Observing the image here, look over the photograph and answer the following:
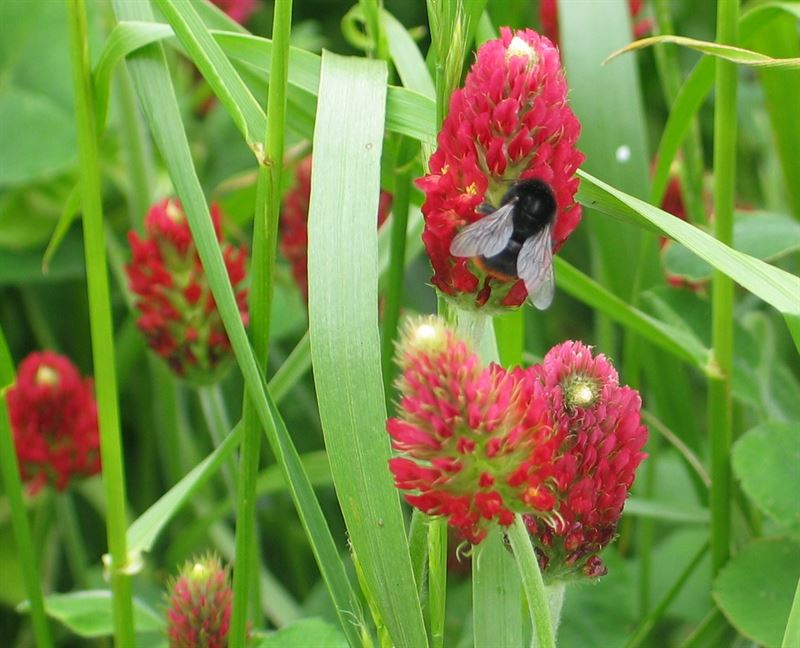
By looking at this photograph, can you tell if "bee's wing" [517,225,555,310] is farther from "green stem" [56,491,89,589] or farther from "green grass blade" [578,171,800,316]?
"green stem" [56,491,89,589]

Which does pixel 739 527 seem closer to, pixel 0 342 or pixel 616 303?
pixel 616 303

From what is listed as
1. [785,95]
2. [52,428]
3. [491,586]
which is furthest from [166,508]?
[785,95]

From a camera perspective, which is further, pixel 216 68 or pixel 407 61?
pixel 407 61

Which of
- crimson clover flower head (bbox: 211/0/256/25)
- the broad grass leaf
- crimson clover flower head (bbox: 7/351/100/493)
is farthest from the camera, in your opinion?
crimson clover flower head (bbox: 211/0/256/25)

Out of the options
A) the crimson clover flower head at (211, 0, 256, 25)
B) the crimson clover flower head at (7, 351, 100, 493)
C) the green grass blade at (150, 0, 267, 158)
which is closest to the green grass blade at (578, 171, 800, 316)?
the green grass blade at (150, 0, 267, 158)

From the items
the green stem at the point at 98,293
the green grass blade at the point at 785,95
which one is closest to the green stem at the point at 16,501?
the green stem at the point at 98,293

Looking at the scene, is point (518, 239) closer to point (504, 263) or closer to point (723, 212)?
point (504, 263)

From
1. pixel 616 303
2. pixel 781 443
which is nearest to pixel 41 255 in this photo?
pixel 616 303
